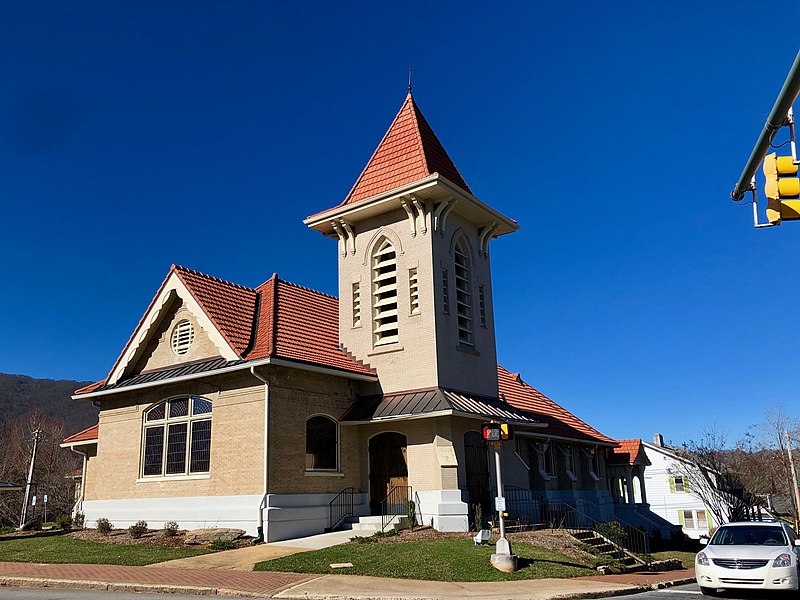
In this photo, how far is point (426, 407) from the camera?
22.1 meters

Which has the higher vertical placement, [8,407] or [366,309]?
[8,407]

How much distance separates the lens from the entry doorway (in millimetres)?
23406

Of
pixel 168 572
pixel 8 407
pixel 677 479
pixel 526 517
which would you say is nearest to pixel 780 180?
pixel 168 572

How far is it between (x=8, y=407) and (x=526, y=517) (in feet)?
396

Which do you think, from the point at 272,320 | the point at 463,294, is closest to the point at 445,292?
the point at 463,294

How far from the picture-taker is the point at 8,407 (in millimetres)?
122938

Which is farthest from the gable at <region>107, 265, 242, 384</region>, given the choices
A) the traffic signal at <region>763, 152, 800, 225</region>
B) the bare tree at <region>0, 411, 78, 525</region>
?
the bare tree at <region>0, 411, 78, 525</region>

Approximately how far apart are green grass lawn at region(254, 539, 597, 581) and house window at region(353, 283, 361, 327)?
8995 millimetres

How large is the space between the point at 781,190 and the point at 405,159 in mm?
18634

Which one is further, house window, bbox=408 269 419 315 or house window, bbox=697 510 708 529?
house window, bbox=697 510 708 529

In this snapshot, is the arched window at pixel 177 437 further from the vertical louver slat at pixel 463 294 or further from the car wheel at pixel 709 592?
the car wheel at pixel 709 592

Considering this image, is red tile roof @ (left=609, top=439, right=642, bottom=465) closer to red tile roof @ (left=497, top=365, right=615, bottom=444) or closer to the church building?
red tile roof @ (left=497, top=365, right=615, bottom=444)

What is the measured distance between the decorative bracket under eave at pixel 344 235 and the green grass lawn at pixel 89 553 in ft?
38.4

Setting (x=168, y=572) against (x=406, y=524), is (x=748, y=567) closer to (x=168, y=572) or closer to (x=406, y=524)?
(x=406, y=524)
